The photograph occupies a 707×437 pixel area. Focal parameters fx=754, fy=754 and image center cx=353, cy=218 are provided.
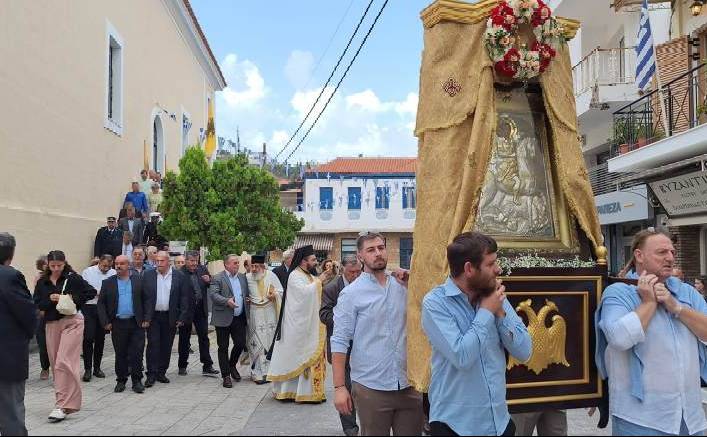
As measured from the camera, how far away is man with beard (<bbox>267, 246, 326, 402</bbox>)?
9.37 meters

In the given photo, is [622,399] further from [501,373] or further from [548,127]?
[548,127]

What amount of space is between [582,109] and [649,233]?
15397mm

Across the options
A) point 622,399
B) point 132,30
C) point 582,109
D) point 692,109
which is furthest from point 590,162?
point 622,399

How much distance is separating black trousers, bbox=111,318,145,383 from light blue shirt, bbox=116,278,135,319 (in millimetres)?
69

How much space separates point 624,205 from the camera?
17609 millimetres

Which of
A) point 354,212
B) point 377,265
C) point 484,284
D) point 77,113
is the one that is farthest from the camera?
point 354,212

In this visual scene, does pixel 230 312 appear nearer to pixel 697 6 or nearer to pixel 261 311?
pixel 261 311

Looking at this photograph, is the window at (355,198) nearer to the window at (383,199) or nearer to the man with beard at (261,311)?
the window at (383,199)

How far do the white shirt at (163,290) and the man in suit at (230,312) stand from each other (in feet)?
2.02

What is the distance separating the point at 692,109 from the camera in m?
14.0

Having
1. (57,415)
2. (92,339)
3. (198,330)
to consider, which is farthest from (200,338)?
(57,415)

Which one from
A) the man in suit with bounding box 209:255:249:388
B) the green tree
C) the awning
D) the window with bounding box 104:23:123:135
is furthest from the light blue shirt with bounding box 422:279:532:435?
the awning

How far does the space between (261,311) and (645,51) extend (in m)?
8.80

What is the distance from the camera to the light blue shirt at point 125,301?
9930mm
